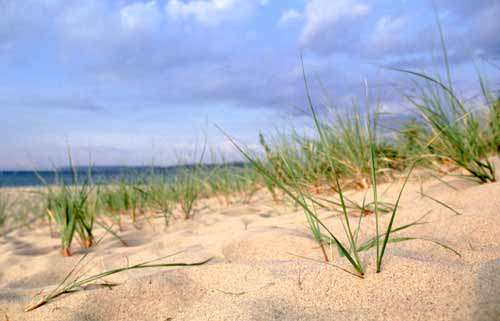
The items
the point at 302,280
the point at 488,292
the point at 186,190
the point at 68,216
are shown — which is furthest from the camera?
the point at 186,190

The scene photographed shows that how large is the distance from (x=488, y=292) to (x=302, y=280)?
390 millimetres

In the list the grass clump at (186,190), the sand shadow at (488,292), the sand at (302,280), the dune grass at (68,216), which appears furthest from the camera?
the grass clump at (186,190)

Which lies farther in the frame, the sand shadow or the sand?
the sand

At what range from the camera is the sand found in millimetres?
826

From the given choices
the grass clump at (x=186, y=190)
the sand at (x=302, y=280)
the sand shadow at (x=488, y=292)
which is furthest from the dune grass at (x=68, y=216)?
the sand shadow at (x=488, y=292)

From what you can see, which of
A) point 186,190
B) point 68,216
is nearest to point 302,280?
point 68,216

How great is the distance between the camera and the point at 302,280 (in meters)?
Result: 0.98

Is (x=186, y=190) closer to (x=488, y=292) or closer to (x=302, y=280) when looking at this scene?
(x=302, y=280)

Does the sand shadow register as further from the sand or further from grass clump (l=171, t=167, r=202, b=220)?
grass clump (l=171, t=167, r=202, b=220)

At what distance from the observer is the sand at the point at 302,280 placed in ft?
2.71

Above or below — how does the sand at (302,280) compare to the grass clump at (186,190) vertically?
below

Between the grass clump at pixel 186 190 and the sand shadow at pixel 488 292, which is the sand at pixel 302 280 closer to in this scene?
the sand shadow at pixel 488 292

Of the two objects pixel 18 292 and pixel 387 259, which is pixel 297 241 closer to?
pixel 387 259

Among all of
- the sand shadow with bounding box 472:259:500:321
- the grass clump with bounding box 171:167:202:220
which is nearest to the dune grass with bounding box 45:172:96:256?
the grass clump with bounding box 171:167:202:220
